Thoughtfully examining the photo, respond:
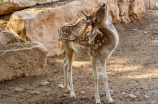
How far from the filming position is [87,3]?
9094mm

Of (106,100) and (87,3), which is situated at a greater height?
(87,3)

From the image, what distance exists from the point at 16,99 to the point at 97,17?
2.48 m

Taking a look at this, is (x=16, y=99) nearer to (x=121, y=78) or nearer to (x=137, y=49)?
(x=121, y=78)

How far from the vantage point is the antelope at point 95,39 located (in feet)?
14.1

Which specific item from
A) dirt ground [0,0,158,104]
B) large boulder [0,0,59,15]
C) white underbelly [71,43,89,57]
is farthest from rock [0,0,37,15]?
white underbelly [71,43,89,57]

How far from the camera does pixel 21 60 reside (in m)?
6.28

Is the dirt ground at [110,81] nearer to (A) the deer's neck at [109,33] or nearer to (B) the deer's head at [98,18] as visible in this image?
(A) the deer's neck at [109,33]

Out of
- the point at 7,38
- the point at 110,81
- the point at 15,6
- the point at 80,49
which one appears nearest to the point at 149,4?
the point at 15,6

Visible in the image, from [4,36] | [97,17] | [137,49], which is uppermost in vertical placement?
[97,17]

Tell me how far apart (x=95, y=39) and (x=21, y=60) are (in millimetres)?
2341

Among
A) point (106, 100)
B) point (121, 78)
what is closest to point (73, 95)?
point (106, 100)

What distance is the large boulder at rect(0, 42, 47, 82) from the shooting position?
6.11 metres

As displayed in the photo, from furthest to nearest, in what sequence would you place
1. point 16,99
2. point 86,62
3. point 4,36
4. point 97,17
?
point 86,62 < point 4,36 < point 16,99 < point 97,17

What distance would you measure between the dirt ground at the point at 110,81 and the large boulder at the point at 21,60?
178 mm
